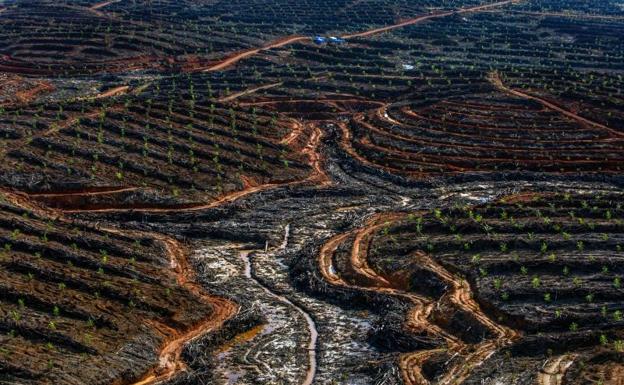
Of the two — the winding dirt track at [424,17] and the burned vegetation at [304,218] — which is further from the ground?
the winding dirt track at [424,17]

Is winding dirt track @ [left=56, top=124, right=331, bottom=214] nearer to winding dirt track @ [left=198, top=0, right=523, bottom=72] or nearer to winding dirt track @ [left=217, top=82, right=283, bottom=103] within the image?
winding dirt track @ [left=217, top=82, right=283, bottom=103]

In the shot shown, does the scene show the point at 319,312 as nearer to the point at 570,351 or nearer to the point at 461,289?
the point at 461,289

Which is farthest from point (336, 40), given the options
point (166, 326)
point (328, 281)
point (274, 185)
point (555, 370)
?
→ point (555, 370)

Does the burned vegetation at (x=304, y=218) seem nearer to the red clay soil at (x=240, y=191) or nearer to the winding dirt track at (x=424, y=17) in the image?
the red clay soil at (x=240, y=191)

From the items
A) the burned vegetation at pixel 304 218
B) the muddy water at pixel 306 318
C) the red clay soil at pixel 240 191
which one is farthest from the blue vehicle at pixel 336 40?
the muddy water at pixel 306 318

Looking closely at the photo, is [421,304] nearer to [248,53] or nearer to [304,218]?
[304,218]

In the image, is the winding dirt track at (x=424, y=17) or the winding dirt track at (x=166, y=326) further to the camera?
the winding dirt track at (x=424, y=17)

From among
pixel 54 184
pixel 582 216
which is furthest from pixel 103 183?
pixel 582 216
